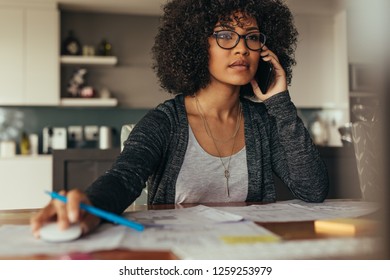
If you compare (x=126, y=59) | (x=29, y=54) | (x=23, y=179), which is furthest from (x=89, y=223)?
(x=126, y=59)

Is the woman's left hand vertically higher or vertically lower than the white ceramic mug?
higher

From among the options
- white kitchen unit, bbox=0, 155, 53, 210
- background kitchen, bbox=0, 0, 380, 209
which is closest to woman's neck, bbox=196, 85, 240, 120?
white kitchen unit, bbox=0, 155, 53, 210

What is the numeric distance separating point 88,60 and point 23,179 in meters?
0.91

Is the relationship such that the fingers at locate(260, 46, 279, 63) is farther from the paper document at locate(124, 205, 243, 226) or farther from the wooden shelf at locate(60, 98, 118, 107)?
the wooden shelf at locate(60, 98, 118, 107)

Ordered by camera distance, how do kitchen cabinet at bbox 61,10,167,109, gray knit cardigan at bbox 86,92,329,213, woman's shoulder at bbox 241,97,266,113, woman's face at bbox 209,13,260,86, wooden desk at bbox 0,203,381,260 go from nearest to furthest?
wooden desk at bbox 0,203,381,260 < gray knit cardigan at bbox 86,92,329,213 < woman's face at bbox 209,13,260,86 < woman's shoulder at bbox 241,97,266,113 < kitchen cabinet at bbox 61,10,167,109

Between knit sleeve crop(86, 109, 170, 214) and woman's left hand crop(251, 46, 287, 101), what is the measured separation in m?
0.20

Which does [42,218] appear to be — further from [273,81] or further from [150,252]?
[273,81]

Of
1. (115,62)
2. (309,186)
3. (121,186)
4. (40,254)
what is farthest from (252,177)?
(115,62)

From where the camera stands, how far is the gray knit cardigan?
28.5 inches

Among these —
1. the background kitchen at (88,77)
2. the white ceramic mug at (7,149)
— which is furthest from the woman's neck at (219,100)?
the white ceramic mug at (7,149)

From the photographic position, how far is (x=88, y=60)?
117 inches

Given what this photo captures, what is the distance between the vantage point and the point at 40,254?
39 cm

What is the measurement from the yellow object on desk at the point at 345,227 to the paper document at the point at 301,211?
1.0 inches
